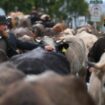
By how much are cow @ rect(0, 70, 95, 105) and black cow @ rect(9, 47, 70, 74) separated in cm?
211

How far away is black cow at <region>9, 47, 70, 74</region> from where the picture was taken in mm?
5627

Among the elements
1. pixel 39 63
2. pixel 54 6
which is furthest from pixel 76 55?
pixel 54 6

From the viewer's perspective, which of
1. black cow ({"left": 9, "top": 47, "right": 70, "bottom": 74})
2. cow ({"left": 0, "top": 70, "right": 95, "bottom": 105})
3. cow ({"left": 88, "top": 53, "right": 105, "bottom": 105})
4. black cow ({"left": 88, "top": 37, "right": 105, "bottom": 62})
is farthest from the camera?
black cow ({"left": 88, "top": 37, "right": 105, "bottom": 62})

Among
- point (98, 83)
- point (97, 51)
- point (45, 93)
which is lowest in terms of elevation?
point (97, 51)

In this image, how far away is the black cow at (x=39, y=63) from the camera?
563 cm

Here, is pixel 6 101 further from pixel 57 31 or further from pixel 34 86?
pixel 57 31

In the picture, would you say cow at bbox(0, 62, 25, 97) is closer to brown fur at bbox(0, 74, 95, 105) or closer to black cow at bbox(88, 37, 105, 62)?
brown fur at bbox(0, 74, 95, 105)

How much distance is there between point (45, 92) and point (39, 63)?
2895 millimetres

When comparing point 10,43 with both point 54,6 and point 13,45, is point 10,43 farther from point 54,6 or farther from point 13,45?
point 54,6

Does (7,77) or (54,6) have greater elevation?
(7,77)

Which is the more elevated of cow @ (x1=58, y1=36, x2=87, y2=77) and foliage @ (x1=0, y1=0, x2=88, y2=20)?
cow @ (x1=58, y1=36, x2=87, y2=77)

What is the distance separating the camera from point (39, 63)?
5988mm

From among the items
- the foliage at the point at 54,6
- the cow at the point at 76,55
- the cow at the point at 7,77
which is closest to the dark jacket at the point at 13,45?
the cow at the point at 76,55

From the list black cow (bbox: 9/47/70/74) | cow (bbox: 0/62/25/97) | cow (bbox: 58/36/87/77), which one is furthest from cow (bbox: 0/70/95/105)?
cow (bbox: 58/36/87/77)
